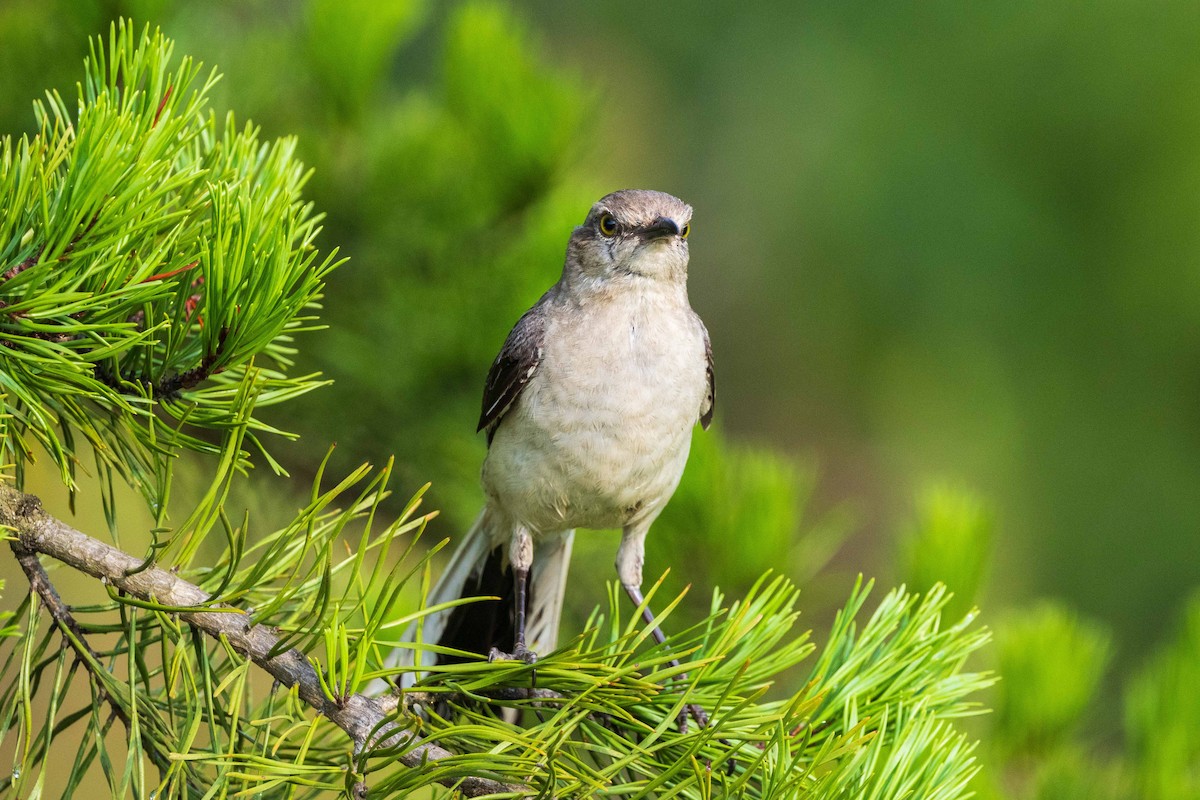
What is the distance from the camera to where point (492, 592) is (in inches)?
125

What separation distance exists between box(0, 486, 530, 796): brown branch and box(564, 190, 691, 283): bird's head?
1561 millimetres

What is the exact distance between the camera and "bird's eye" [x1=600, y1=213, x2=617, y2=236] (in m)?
2.86

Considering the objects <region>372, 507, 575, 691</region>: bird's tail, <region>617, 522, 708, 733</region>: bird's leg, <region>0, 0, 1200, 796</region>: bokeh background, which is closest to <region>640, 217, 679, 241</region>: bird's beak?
<region>617, 522, 708, 733</region>: bird's leg

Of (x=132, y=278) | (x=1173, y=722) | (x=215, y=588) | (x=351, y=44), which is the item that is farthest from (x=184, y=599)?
(x=1173, y=722)

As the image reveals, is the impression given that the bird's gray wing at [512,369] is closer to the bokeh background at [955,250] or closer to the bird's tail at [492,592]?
the bird's tail at [492,592]

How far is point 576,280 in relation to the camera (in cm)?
289

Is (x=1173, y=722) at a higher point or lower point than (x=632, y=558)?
lower

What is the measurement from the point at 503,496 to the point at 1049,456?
702 centimetres

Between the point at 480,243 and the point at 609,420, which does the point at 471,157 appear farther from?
the point at 609,420

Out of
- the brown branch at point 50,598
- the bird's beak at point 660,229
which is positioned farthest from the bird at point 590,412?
the brown branch at point 50,598

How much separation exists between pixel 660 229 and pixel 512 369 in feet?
1.67

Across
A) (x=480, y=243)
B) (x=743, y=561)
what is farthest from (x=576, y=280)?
(x=743, y=561)

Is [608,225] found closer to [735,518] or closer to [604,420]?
[604,420]

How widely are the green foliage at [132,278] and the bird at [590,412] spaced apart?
883mm
